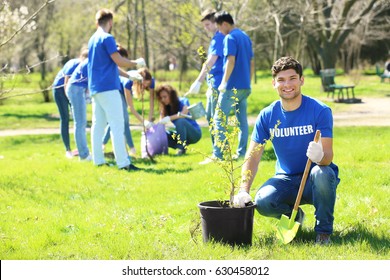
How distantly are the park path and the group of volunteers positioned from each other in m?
5.66

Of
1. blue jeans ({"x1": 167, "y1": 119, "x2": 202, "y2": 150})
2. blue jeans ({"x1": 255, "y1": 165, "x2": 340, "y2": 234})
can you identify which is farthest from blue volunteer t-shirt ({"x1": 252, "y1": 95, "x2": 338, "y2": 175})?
blue jeans ({"x1": 167, "y1": 119, "x2": 202, "y2": 150})

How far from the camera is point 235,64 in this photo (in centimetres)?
900

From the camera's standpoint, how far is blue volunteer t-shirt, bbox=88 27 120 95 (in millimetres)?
8797

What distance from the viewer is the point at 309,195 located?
4.85m

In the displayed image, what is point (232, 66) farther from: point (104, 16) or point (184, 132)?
point (184, 132)

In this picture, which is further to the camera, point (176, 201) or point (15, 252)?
point (176, 201)

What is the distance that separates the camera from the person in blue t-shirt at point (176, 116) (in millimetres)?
10719

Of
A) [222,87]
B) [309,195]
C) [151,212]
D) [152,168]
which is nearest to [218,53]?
[222,87]

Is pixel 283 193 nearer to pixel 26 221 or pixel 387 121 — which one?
pixel 26 221

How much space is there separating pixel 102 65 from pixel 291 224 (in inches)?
193

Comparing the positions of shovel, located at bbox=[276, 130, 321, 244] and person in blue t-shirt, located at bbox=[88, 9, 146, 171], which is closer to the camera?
shovel, located at bbox=[276, 130, 321, 244]

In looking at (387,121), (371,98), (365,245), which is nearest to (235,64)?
(365,245)

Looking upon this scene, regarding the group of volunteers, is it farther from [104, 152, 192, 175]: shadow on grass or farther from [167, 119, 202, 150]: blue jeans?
[104, 152, 192, 175]: shadow on grass
